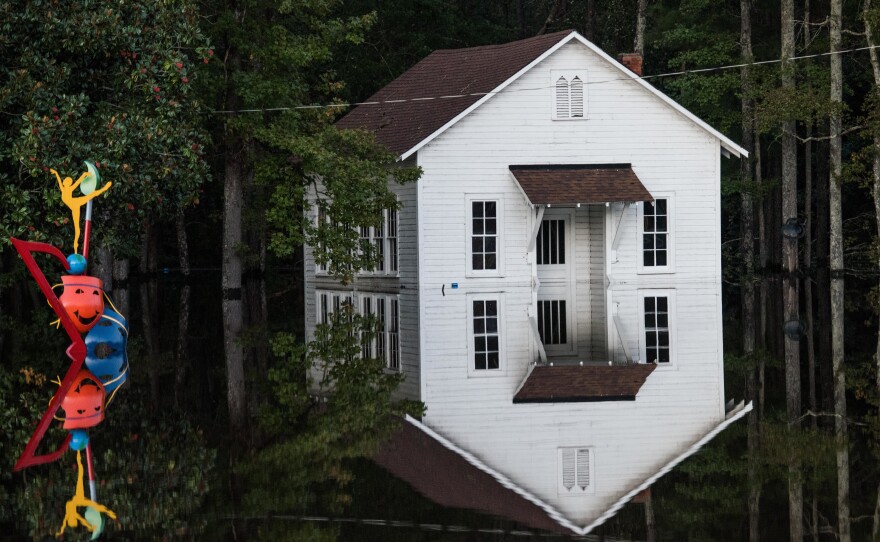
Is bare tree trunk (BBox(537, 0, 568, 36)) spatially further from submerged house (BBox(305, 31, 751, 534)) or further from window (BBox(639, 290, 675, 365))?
window (BBox(639, 290, 675, 365))

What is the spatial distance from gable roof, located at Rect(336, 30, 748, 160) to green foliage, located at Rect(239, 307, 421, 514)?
9.72m

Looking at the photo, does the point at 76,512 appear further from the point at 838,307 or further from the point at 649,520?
the point at 838,307

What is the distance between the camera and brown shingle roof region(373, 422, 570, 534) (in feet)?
28.8

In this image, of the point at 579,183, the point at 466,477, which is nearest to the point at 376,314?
the point at 579,183

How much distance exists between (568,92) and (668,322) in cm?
→ 853

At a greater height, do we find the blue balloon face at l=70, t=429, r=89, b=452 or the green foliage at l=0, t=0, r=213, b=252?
the green foliage at l=0, t=0, r=213, b=252

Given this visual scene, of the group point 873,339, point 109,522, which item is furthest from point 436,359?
point 109,522

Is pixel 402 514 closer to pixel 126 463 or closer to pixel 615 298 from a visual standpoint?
pixel 126 463

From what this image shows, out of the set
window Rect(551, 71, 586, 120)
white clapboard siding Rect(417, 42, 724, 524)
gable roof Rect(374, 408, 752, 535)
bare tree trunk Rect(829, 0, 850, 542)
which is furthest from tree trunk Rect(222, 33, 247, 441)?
gable roof Rect(374, 408, 752, 535)

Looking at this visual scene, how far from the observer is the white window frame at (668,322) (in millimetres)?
18609

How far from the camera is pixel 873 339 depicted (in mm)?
20891

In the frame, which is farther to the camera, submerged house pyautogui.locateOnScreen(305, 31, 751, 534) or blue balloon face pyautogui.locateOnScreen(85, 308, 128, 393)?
submerged house pyautogui.locateOnScreen(305, 31, 751, 534)

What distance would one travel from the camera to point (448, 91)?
3319 centimetres

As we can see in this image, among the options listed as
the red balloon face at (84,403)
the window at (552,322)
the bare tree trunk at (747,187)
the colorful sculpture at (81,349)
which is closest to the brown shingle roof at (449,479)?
the colorful sculpture at (81,349)
